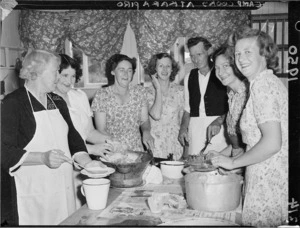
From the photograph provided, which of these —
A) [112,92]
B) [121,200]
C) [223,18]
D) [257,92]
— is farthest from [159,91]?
[257,92]

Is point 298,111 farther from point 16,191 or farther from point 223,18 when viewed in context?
point 223,18

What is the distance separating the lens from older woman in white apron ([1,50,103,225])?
1621 millimetres

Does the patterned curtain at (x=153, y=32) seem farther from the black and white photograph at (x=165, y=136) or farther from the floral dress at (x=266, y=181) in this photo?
the floral dress at (x=266, y=181)

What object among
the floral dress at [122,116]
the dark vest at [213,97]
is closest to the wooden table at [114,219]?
the floral dress at [122,116]

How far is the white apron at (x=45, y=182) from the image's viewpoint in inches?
67.9

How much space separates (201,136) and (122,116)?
2.09 feet

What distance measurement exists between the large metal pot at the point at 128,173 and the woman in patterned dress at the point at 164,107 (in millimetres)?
1063

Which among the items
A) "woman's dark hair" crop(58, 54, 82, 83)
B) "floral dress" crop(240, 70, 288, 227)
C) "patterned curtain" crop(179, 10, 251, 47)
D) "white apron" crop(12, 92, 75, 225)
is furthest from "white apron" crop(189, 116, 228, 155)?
"floral dress" crop(240, 70, 288, 227)

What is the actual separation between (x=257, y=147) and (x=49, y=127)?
3.37 ft

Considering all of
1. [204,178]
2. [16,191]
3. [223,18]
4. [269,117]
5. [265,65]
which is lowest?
[16,191]

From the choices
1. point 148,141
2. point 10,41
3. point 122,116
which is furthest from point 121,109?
point 10,41

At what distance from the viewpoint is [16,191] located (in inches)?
67.7

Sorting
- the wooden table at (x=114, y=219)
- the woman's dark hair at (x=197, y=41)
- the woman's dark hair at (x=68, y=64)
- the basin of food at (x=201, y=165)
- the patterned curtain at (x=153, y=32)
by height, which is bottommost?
the wooden table at (x=114, y=219)

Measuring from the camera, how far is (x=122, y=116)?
2.56 m
